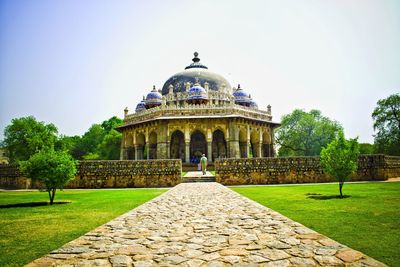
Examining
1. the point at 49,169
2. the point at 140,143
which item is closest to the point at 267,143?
the point at 140,143

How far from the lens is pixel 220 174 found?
13.4m

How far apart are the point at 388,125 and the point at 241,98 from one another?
47.7 feet

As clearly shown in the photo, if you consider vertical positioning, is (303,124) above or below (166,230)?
above

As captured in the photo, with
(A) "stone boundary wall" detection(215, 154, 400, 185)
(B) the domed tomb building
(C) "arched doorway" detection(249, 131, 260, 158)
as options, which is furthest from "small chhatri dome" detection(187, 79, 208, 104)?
(A) "stone boundary wall" detection(215, 154, 400, 185)

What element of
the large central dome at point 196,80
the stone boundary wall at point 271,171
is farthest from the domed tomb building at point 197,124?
the stone boundary wall at point 271,171

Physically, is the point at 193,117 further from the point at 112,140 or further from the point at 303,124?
the point at 303,124

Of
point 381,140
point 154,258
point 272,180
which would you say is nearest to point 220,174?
point 272,180

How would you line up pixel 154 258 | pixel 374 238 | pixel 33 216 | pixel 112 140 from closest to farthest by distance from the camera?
pixel 154 258
pixel 374 238
pixel 33 216
pixel 112 140

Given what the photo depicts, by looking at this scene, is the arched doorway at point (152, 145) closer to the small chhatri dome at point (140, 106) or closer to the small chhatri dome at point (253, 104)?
the small chhatri dome at point (140, 106)

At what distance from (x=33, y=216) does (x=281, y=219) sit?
4.74 m

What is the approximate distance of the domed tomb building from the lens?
22453 millimetres

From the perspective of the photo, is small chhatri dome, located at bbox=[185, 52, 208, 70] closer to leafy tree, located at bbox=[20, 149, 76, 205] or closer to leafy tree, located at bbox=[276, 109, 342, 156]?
leafy tree, located at bbox=[276, 109, 342, 156]

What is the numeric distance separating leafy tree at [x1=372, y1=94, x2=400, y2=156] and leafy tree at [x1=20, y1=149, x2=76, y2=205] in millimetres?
28559

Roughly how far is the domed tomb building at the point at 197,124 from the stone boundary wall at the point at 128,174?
28.0 feet
